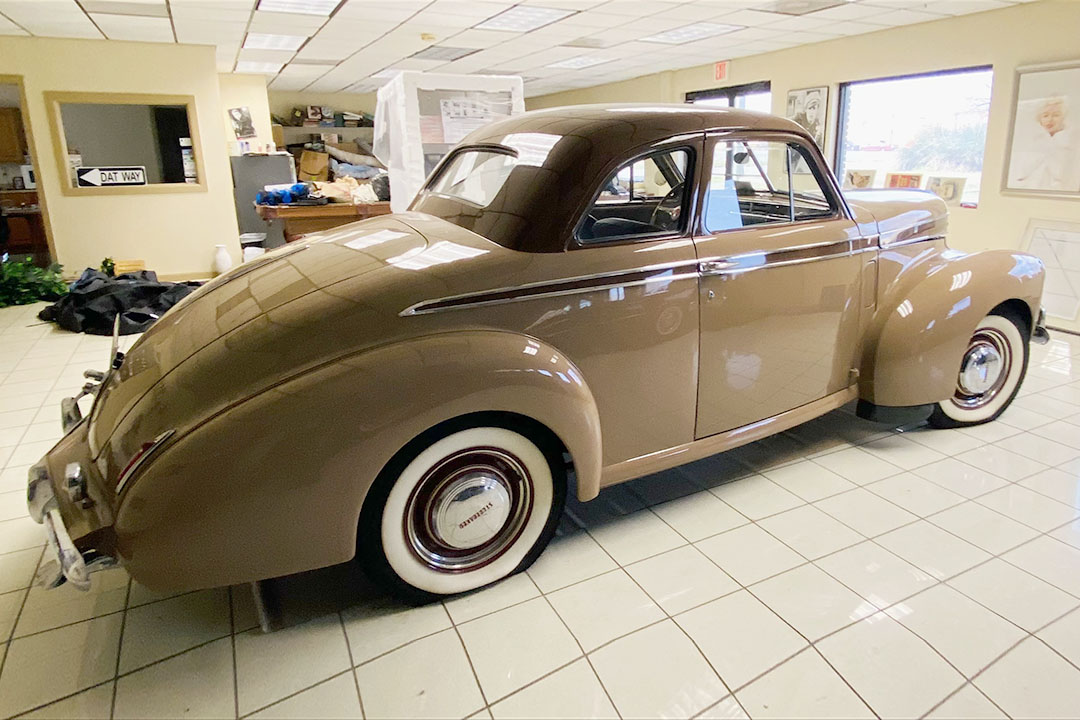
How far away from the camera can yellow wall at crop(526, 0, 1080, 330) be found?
19.1 ft

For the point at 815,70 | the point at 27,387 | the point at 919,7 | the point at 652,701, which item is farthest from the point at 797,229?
the point at 815,70

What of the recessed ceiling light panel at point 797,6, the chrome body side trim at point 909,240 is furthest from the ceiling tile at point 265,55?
the chrome body side trim at point 909,240

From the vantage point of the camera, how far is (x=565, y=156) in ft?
7.38

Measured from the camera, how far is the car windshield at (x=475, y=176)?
2.43 meters

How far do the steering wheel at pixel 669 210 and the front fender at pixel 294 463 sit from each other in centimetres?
88

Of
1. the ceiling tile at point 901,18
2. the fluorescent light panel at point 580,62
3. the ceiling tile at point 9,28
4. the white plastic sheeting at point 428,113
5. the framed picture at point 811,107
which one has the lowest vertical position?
the white plastic sheeting at point 428,113

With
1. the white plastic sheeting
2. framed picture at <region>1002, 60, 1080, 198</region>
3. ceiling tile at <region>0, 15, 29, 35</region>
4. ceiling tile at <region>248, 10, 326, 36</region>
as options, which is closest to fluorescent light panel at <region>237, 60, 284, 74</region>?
ceiling tile at <region>248, 10, 326, 36</region>

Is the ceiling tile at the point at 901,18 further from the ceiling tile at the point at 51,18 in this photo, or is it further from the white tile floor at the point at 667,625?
the ceiling tile at the point at 51,18

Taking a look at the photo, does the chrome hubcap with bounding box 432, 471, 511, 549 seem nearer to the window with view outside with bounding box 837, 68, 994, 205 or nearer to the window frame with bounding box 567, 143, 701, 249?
the window frame with bounding box 567, 143, 701, 249

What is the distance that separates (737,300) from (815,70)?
730 cm

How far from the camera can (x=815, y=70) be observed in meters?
8.39

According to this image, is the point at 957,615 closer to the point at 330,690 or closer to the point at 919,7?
the point at 330,690

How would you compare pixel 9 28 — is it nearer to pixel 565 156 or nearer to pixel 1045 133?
pixel 565 156

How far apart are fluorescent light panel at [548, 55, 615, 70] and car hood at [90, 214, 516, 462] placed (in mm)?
8310
